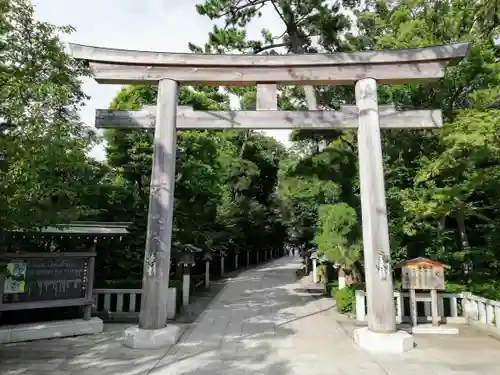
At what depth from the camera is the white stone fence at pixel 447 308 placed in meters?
9.31

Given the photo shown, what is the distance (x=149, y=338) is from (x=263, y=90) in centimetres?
588

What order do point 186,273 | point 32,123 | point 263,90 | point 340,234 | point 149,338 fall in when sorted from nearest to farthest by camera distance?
point 32,123 < point 149,338 < point 263,90 < point 340,234 < point 186,273

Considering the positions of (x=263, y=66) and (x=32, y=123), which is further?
(x=263, y=66)

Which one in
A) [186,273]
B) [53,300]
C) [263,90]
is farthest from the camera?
[186,273]

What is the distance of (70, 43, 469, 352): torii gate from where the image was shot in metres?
7.89

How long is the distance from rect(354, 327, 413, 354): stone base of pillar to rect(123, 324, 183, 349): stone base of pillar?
3.90 m

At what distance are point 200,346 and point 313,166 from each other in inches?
244

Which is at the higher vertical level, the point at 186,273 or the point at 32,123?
the point at 32,123

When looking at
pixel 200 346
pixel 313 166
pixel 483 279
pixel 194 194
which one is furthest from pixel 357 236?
pixel 194 194

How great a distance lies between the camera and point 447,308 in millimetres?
10250

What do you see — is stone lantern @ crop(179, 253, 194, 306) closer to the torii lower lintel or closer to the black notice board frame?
the black notice board frame

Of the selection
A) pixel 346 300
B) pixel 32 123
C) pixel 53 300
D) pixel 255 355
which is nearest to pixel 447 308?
pixel 346 300

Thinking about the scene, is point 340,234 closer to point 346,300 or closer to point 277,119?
point 346,300

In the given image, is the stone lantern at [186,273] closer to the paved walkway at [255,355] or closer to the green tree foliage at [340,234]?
the paved walkway at [255,355]
